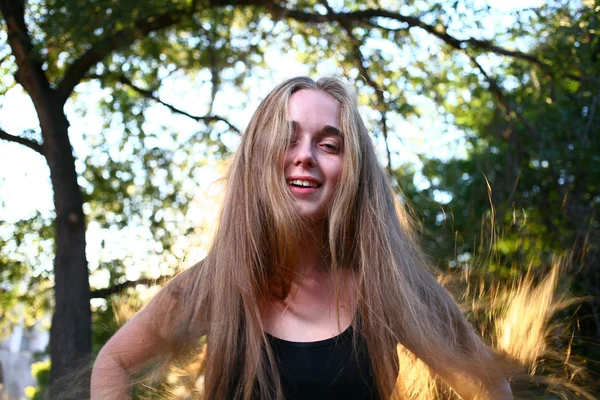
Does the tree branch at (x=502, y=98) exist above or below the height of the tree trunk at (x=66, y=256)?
above

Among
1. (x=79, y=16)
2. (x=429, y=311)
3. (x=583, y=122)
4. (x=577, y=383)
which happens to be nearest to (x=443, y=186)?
(x=583, y=122)

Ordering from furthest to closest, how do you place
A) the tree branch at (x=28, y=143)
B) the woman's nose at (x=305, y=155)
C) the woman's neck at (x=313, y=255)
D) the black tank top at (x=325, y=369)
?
1. the tree branch at (x=28, y=143)
2. the woman's neck at (x=313, y=255)
3. the woman's nose at (x=305, y=155)
4. the black tank top at (x=325, y=369)

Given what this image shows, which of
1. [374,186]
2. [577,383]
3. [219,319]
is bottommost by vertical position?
[577,383]

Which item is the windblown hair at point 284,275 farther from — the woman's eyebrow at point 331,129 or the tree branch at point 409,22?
the tree branch at point 409,22

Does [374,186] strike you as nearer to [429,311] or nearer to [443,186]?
[429,311]

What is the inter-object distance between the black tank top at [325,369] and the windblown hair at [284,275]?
0.13ft

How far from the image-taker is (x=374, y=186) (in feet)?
8.12

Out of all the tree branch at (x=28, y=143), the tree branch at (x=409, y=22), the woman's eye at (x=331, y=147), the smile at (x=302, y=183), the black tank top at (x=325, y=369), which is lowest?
the black tank top at (x=325, y=369)

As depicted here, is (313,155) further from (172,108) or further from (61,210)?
(172,108)

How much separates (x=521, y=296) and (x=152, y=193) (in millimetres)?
3405

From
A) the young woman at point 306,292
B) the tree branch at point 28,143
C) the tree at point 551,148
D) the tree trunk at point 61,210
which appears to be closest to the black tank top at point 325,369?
the young woman at point 306,292

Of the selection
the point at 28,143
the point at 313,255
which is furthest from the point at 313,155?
the point at 28,143

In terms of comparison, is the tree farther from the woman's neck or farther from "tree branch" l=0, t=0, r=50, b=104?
"tree branch" l=0, t=0, r=50, b=104

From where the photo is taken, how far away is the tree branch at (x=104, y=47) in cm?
488
